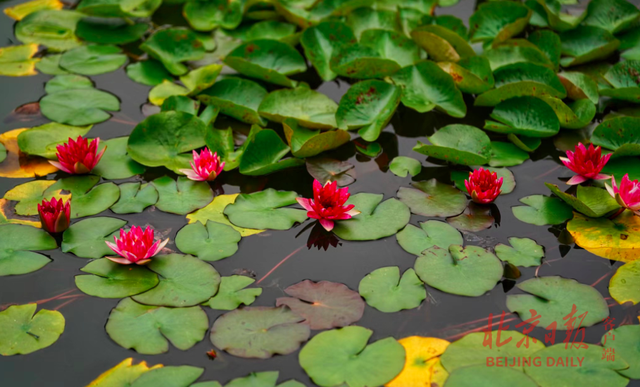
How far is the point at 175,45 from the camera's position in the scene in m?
3.73

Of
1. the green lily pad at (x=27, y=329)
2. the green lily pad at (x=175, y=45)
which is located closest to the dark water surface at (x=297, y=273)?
the green lily pad at (x=27, y=329)

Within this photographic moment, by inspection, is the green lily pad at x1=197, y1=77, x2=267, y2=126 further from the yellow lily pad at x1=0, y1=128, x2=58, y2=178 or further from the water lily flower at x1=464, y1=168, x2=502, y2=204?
the water lily flower at x1=464, y1=168, x2=502, y2=204

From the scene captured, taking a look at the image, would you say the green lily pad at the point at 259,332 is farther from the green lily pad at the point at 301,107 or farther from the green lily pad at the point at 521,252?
the green lily pad at the point at 301,107

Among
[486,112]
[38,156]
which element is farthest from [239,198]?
[486,112]

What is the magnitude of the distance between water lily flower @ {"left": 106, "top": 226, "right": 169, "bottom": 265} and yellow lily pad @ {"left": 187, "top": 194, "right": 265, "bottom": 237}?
276 mm

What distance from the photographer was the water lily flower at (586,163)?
2.78m

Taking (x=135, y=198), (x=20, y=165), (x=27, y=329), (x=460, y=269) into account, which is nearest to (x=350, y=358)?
(x=460, y=269)

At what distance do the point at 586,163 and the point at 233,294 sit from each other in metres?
1.79

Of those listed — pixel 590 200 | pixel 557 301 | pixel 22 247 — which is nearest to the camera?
pixel 557 301

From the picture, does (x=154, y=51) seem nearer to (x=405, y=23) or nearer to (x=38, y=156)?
(x=38, y=156)

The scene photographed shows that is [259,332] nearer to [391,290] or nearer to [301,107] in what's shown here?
[391,290]

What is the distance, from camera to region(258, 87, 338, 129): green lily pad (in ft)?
10.3

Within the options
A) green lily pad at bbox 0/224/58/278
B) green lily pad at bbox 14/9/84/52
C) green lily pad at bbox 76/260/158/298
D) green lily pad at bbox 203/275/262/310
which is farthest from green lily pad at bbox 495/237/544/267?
green lily pad at bbox 14/9/84/52

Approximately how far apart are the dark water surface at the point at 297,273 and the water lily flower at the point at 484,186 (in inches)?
4.0
